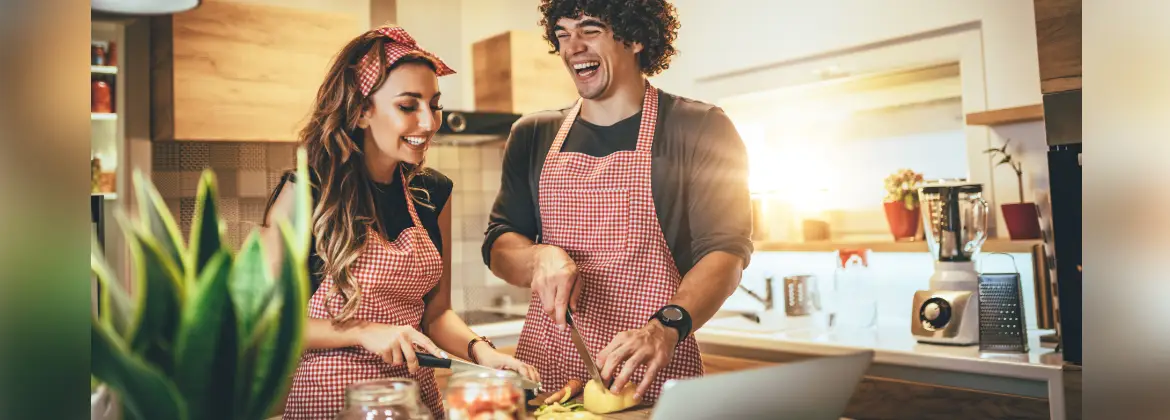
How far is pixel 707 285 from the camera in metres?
1.51

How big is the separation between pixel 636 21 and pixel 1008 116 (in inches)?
49.1

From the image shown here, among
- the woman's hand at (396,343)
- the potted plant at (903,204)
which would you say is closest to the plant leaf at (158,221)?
the woman's hand at (396,343)

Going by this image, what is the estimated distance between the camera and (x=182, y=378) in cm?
48

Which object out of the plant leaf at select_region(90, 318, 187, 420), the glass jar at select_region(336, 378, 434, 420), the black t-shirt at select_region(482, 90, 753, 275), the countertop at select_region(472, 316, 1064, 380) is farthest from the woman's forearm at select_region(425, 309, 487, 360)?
the countertop at select_region(472, 316, 1064, 380)

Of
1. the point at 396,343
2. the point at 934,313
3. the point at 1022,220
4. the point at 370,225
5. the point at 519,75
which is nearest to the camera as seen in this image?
the point at 396,343

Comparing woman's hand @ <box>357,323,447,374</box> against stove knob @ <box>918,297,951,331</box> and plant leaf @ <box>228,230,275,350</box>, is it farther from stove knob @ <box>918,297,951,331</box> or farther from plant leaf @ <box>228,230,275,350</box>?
stove knob @ <box>918,297,951,331</box>

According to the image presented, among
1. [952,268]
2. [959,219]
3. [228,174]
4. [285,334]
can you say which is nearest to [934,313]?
[952,268]

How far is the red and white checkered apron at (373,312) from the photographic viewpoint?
135 centimetres

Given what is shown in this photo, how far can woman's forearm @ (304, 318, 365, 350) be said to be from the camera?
4.30ft

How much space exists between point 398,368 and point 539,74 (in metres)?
2.04

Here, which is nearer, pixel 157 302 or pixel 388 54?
pixel 157 302

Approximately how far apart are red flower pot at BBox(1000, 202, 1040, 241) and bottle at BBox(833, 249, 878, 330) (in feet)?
1.30

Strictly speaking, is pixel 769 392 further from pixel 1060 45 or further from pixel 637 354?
pixel 1060 45
